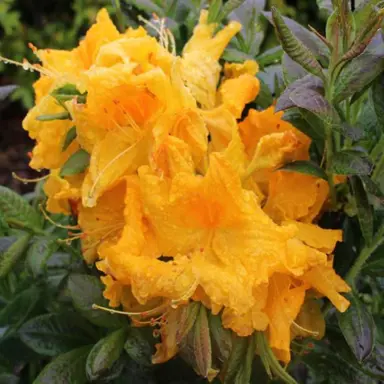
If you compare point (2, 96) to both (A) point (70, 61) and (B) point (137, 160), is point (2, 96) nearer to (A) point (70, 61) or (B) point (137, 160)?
(A) point (70, 61)

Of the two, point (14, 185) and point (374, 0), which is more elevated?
point (374, 0)

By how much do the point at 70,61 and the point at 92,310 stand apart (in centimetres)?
27

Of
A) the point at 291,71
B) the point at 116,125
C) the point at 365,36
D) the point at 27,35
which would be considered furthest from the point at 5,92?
the point at 27,35

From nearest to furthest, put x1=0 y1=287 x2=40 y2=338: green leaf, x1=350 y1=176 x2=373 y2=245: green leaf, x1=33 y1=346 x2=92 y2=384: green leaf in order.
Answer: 1. x1=350 y1=176 x2=373 y2=245: green leaf
2. x1=33 y1=346 x2=92 y2=384: green leaf
3. x1=0 y1=287 x2=40 y2=338: green leaf

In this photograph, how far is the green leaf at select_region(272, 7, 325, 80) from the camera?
28.4 inches

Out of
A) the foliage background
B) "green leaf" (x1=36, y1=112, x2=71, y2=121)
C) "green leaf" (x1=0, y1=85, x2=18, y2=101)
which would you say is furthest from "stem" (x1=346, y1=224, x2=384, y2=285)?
"green leaf" (x1=0, y1=85, x2=18, y2=101)

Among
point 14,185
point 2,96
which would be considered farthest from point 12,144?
point 2,96

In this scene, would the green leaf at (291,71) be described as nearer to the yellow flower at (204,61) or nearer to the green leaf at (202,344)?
the yellow flower at (204,61)

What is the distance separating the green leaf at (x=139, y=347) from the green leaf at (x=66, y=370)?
66 mm

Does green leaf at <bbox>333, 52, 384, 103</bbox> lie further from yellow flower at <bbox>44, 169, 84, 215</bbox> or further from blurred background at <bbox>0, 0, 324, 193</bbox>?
blurred background at <bbox>0, 0, 324, 193</bbox>

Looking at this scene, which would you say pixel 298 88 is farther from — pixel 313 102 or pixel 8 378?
pixel 8 378

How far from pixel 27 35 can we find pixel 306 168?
7.10ft

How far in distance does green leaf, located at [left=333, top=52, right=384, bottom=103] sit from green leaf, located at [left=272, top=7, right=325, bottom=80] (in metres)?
0.03

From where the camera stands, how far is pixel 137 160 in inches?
31.9
